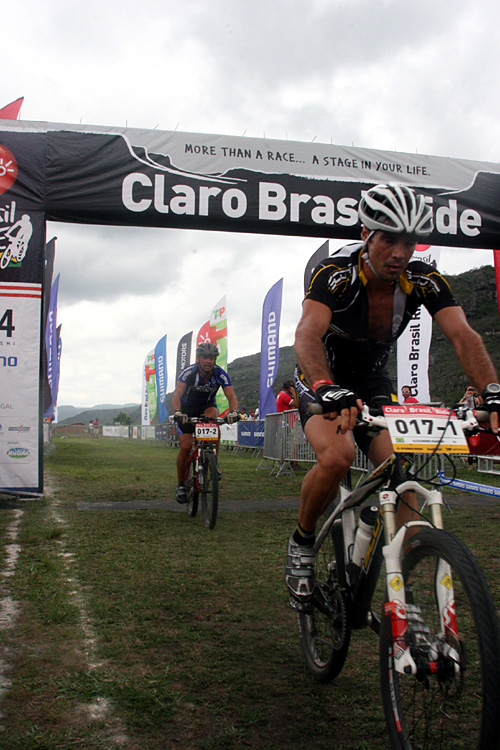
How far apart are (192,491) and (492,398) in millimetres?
5553

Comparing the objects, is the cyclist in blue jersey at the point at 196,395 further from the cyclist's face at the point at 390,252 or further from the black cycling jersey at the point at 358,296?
the cyclist's face at the point at 390,252

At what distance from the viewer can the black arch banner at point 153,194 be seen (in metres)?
8.51

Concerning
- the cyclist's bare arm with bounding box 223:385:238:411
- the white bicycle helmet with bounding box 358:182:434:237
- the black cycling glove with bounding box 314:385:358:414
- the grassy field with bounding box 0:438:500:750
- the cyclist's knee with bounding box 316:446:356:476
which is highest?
the white bicycle helmet with bounding box 358:182:434:237

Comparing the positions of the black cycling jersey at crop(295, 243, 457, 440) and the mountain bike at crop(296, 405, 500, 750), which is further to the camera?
the black cycling jersey at crop(295, 243, 457, 440)

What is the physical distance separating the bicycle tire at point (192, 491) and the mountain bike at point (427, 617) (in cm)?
495

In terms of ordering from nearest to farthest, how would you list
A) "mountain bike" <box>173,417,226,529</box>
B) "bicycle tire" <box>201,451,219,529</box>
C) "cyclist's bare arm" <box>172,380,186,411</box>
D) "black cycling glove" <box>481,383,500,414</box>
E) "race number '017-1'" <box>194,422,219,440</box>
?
"black cycling glove" <box>481,383,500,414</box>
"bicycle tire" <box>201,451,219,529</box>
"mountain bike" <box>173,417,226,529</box>
"race number '017-1'" <box>194,422,219,440</box>
"cyclist's bare arm" <box>172,380,186,411</box>

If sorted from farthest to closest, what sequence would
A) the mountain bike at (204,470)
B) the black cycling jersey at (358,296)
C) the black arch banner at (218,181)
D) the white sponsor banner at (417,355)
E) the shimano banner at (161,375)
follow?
the shimano banner at (161,375), the white sponsor banner at (417,355), the black arch banner at (218,181), the mountain bike at (204,470), the black cycling jersey at (358,296)

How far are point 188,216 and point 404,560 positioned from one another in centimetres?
759

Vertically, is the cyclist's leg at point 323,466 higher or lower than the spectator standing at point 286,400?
lower

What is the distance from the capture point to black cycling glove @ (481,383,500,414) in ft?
7.21

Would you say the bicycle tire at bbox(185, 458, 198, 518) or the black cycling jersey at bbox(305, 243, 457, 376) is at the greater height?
the black cycling jersey at bbox(305, 243, 457, 376)

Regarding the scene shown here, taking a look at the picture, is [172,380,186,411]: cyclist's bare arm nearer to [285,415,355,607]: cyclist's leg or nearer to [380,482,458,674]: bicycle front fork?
[285,415,355,607]: cyclist's leg

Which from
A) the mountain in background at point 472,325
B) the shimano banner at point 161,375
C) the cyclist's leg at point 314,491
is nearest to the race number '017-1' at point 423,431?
the cyclist's leg at point 314,491

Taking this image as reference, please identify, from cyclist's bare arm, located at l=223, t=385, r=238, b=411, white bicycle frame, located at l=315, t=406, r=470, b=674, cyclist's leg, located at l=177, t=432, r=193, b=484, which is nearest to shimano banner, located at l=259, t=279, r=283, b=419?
cyclist's bare arm, located at l=223, t=385, r=238, b=411
